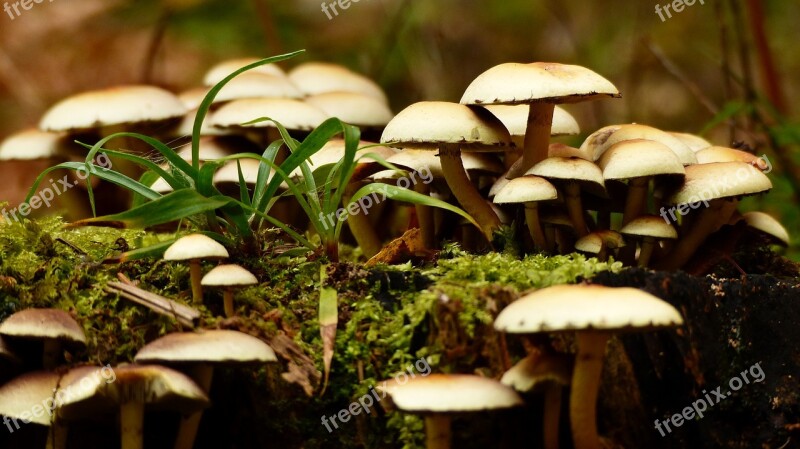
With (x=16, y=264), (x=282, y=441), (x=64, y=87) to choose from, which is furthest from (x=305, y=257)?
(x=64, y=87)

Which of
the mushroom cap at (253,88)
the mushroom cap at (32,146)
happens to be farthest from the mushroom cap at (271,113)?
the mushroom cap at (32,146)

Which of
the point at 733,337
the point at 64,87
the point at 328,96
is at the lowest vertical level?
the point at 733,337

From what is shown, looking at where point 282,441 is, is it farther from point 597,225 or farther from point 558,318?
point 597,225

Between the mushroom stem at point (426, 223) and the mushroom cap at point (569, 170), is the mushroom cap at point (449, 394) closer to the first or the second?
the mushroom cap at point (569, 170)

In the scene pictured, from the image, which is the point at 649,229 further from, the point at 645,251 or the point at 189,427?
the point at 189,427

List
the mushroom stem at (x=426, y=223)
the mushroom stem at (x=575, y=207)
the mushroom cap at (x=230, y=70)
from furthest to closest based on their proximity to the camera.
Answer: the mushroom cap at (x=230, y=70) < the mushroom stem at (x=426, y=223) < the mushroom stem at (x=575, y=207)

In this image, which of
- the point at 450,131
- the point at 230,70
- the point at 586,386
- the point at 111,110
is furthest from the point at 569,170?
the point at 111,110
